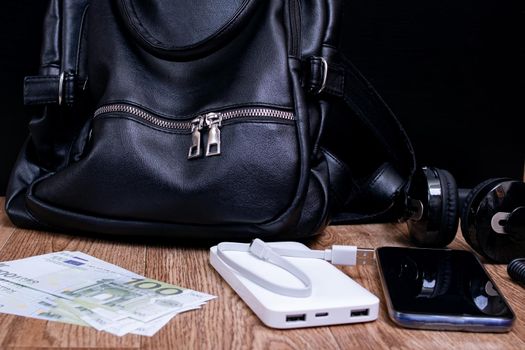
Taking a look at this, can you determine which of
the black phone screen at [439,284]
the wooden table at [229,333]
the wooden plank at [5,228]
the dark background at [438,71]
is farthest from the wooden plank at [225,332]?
the dark background at [438,71]

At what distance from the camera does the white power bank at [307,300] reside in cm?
63

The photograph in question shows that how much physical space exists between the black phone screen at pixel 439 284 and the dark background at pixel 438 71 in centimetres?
43

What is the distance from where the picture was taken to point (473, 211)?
2.84ft

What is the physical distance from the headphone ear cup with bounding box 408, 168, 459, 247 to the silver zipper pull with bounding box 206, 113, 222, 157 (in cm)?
29

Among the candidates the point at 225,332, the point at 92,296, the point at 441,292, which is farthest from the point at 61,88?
the point at 441,292

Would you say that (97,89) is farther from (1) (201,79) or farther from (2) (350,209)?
(2) (350,209)

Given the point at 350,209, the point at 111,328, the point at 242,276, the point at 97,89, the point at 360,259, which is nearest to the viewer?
the point at 111,328

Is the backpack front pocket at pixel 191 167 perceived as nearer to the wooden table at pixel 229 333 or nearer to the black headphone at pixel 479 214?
the wooden table at pixel 229 333

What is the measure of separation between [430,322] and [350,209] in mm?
501

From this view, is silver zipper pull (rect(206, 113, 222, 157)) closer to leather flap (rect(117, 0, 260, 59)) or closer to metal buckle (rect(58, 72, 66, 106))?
leather flap (rect(117, 0, 260, 59))

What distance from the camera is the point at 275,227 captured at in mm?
865

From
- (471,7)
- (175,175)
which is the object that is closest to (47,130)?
(175,175)

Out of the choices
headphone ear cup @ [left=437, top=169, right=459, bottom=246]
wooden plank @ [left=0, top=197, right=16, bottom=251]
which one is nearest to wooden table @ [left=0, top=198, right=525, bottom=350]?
headphone ear cup @ [left=437, top=169, right=459, bottom=246]

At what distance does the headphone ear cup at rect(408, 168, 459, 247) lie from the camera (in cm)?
89
